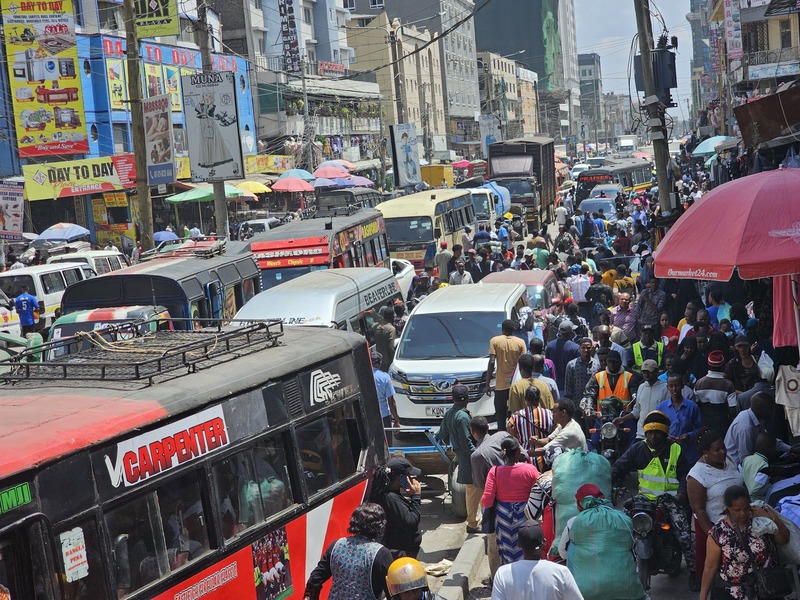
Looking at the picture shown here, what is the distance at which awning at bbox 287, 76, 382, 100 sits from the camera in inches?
2357

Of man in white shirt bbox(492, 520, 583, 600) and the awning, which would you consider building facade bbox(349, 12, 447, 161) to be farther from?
man in white shirt bbox(492, 520, 583, 600)

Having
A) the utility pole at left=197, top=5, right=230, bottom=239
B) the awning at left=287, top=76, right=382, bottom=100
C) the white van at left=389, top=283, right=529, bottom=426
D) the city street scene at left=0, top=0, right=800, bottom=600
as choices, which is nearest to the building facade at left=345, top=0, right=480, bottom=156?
the awning at left=287, top=76, right=382, bottom=100

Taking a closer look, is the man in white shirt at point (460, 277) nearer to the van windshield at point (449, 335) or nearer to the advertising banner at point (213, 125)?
the advertising banner at point (213, 125)

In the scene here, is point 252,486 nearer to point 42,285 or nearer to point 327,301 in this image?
point 327,301

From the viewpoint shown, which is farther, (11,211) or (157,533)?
(11,211)

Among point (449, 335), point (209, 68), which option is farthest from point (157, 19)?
point (449, 335)

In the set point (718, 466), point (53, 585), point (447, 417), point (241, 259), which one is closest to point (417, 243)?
point (241, 259)

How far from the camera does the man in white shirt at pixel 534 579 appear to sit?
5426 mm

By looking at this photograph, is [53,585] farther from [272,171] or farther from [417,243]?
[272,171]

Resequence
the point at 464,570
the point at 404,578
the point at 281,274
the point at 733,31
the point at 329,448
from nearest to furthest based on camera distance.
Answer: the point at 404,578 < the point at 329,448 < the point at 464,570 < the point at 281,274 < the point at 733,31

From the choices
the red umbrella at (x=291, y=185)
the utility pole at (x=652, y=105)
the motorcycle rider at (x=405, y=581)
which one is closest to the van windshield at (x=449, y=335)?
the utility pole at (x=652, y=105)

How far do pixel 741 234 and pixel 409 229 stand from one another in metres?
20.9

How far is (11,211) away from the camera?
25188mm

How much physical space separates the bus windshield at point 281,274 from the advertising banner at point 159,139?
2.89 m
